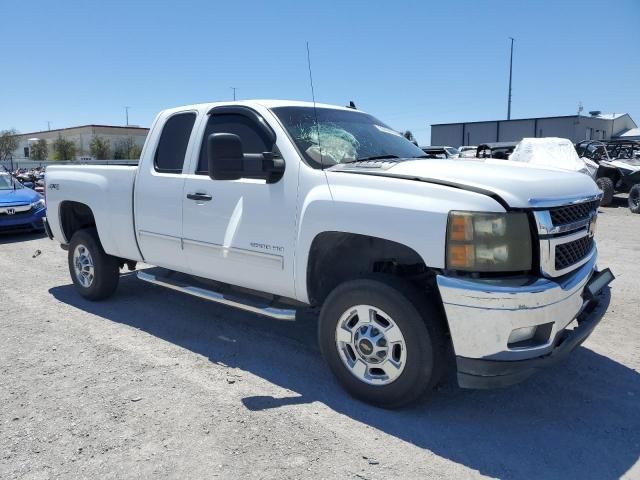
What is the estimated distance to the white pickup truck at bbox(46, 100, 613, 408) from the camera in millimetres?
2893

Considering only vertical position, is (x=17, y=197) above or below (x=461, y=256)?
below

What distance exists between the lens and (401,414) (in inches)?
132

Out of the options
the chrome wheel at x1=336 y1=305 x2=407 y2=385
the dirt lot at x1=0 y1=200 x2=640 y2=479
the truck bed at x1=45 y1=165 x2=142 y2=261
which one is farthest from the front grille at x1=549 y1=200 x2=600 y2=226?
the truck bed at x1=45 y1=165 x2=142 y2=261

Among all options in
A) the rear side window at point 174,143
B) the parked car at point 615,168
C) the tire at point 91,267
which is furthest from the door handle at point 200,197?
the parked car at point 615,168

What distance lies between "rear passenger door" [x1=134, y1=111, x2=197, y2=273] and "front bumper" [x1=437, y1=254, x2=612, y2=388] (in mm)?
2575

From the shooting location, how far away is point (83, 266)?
586 cm

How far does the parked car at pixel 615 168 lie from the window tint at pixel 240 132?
42.0ft

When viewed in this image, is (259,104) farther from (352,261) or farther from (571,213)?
(571,213)

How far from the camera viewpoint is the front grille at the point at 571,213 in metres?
3.04

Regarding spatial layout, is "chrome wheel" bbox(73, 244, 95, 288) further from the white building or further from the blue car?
the white building

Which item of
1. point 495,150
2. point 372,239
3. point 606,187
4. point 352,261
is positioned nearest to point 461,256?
point 372,239

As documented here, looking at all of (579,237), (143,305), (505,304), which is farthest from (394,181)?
(143,305)

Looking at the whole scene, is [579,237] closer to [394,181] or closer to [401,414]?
[394,181]

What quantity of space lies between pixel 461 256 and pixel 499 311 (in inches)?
14.0
